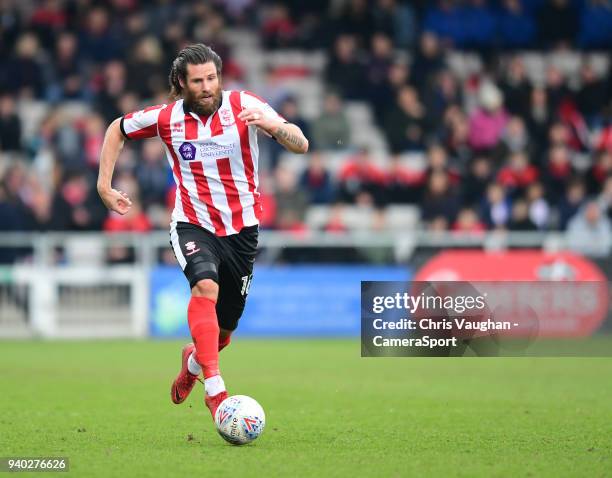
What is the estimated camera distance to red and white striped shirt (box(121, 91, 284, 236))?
7.84 meters

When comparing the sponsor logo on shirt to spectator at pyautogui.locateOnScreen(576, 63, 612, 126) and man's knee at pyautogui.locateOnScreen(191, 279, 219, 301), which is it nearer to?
man's knee at pyautogui.locateOnScreen(191, 279, 219, 301)

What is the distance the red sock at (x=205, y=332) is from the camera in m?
7.44

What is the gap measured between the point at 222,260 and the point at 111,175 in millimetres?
911

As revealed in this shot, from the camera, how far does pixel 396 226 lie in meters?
18.5

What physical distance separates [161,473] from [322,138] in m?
14.2

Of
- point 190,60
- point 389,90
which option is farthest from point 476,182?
point 190,60

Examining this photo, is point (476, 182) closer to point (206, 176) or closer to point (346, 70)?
point (346, 70)

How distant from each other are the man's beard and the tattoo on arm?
627 mm

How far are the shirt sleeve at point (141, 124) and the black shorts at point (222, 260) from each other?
644mm

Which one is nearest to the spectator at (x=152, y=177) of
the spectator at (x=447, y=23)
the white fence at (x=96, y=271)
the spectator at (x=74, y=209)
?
the spectator at (x=74, y=209)

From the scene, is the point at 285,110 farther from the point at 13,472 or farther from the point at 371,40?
the point at 13,472

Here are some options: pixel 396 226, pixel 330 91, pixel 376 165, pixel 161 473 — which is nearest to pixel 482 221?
pixel 396 226

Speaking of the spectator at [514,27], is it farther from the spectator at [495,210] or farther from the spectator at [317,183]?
the spectator at [317,183]

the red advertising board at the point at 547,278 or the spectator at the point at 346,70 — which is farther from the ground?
the spectator at the point at 346,70
